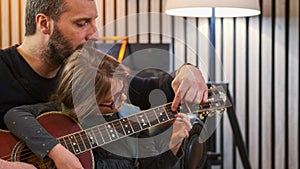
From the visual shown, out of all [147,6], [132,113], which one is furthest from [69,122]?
[147,6]

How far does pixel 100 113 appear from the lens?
1.30 metres

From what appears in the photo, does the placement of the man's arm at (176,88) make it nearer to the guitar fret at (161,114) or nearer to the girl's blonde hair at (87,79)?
the guitar fret at (161,114)

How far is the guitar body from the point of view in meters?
1.27

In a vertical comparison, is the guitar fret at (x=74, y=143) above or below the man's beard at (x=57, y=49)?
below

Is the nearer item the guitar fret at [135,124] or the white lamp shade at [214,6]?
the guitar fret at [135,124]

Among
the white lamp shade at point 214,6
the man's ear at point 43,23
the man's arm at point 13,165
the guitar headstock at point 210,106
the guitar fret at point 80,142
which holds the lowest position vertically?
→ the man's arm at point 13,165

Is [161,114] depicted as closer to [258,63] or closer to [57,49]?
[57,49]

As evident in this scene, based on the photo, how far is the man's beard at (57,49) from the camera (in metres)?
1.44

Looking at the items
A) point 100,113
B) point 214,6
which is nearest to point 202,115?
point 100,113

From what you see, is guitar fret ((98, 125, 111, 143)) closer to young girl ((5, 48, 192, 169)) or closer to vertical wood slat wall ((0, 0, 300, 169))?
young girl ((5, 48, 192, 169))

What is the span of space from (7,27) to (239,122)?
169 centimetres

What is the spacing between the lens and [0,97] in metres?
1.40

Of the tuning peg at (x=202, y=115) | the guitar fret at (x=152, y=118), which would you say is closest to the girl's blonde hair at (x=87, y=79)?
the guitar fret at (x=152, y=118)

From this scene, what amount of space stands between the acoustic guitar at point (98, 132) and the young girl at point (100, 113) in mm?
24
